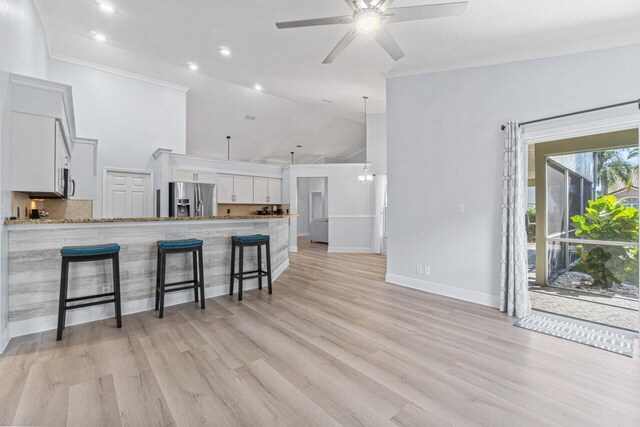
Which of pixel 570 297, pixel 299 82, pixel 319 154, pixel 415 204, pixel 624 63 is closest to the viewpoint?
pixel 624 63

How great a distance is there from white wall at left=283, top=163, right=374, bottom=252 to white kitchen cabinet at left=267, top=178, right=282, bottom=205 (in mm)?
1016

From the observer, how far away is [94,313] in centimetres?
290

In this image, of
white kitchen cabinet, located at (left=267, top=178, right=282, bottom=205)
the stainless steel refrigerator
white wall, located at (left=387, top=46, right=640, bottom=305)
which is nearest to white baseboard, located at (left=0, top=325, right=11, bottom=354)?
the stainless steel refrigerator

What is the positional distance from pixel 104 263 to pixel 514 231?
→ 4.30m

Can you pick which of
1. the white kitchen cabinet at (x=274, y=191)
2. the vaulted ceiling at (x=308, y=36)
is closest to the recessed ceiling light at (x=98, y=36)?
the vaulted ceiling at (x=308, y=36)

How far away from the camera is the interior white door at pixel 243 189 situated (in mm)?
7250

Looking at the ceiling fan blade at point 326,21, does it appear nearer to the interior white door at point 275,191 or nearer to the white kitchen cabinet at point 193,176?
the white kitchen cabinet at point 193,176

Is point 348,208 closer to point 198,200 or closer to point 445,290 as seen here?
point 198,200

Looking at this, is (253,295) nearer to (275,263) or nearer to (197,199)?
(275,263)

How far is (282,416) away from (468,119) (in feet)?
12.2

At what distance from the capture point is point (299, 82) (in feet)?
17.0

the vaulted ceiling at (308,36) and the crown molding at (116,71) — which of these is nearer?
the vaulted ceiling at (308,36)

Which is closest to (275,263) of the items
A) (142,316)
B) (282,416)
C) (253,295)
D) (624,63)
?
(253,295)

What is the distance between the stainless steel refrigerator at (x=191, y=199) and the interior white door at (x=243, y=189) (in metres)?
0.60
